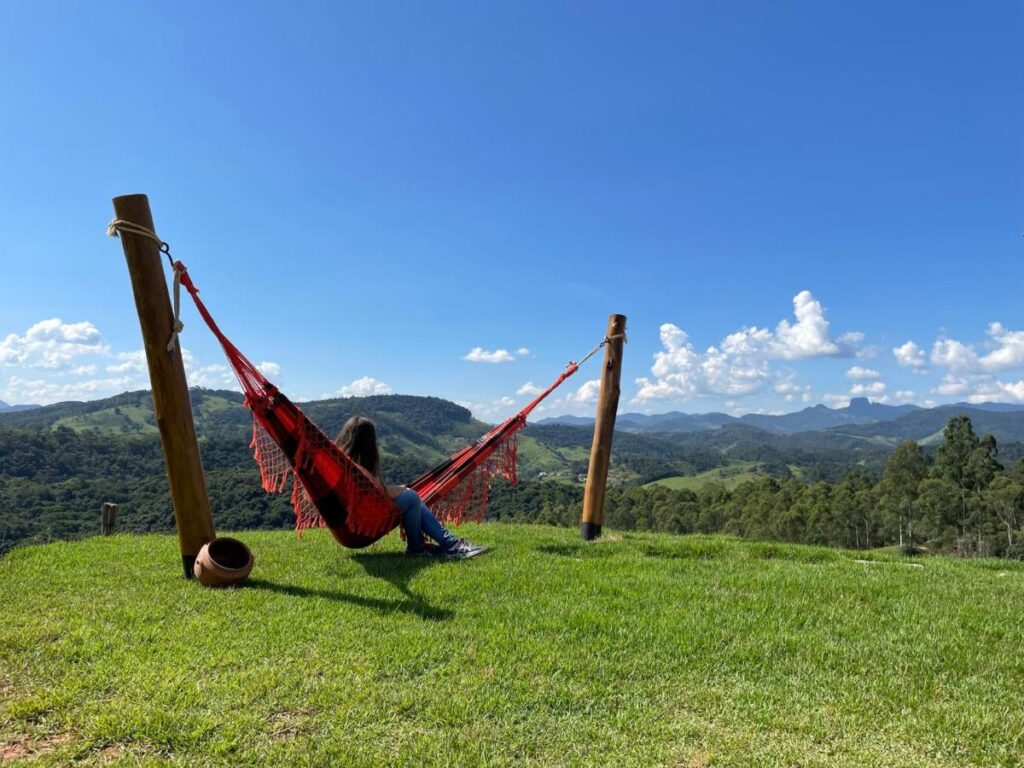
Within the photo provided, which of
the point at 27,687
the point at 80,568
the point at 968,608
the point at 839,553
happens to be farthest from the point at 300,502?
the point at 839,553

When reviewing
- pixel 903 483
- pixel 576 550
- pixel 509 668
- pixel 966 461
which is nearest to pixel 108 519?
pixel 576 550

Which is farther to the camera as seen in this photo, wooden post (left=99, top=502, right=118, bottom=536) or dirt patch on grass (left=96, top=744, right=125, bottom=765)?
wooden post (left=99, top=502, right=118, bottom=536)

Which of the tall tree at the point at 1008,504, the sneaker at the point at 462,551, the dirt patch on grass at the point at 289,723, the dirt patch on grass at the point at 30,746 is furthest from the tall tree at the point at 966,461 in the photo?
the dirt patch on grass at the point at 30,746

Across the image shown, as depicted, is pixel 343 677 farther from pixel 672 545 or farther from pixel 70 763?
Answer: pixel 672 545

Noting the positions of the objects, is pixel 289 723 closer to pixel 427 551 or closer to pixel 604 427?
pixel 427 551

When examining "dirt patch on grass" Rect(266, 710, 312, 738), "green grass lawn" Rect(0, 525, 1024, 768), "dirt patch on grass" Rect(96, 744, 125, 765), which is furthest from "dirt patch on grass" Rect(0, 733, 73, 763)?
"dirt patch on grass" Rect(266, 710, 312, 738)

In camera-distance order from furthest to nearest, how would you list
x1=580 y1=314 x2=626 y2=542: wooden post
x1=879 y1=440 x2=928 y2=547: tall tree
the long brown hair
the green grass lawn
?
x1=879 y1=440 x2=928 y2=547: tall tree, x1=580 y1=314 x2=626 y2=542: wooden post, the long brown hair, the green grass lawn

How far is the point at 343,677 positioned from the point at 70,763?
3.21 ft

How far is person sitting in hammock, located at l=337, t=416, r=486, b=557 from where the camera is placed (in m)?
5.18

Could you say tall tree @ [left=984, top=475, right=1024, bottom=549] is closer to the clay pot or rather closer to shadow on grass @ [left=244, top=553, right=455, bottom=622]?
shadow on grass @ [left=244, top=553, right=455, bottom=622]

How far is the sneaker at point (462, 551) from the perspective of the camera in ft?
17.5

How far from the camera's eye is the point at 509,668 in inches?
113

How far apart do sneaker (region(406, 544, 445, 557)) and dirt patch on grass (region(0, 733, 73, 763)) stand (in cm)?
324

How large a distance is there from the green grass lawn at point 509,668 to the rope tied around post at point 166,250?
1.73 m
